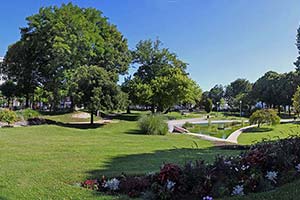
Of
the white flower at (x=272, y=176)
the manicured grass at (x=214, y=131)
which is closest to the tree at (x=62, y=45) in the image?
the manicured grass at (x=214, y=131)

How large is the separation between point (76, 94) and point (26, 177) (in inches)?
607

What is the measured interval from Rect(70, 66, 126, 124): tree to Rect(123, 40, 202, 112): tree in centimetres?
1248

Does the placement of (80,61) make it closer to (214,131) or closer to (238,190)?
(214,131)

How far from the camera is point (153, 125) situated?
714 inches

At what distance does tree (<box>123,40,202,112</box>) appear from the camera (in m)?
34.8

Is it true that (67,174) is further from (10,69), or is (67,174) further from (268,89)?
(268,89)

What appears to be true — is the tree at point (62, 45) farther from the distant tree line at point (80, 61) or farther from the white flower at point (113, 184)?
the white flower at point (113, 184)

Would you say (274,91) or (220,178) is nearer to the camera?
(220,178)

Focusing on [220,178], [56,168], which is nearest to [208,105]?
[56,168]

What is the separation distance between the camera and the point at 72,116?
31.0 meters

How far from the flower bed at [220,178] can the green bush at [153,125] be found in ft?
41.7

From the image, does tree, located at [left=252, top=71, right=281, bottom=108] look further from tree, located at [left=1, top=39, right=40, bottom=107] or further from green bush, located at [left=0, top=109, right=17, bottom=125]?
green bush, located at [left=0, top=109, right=17, bottom=125]

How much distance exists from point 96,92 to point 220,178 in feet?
54.8

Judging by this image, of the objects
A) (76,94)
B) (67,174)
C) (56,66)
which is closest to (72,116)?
(56,66)
